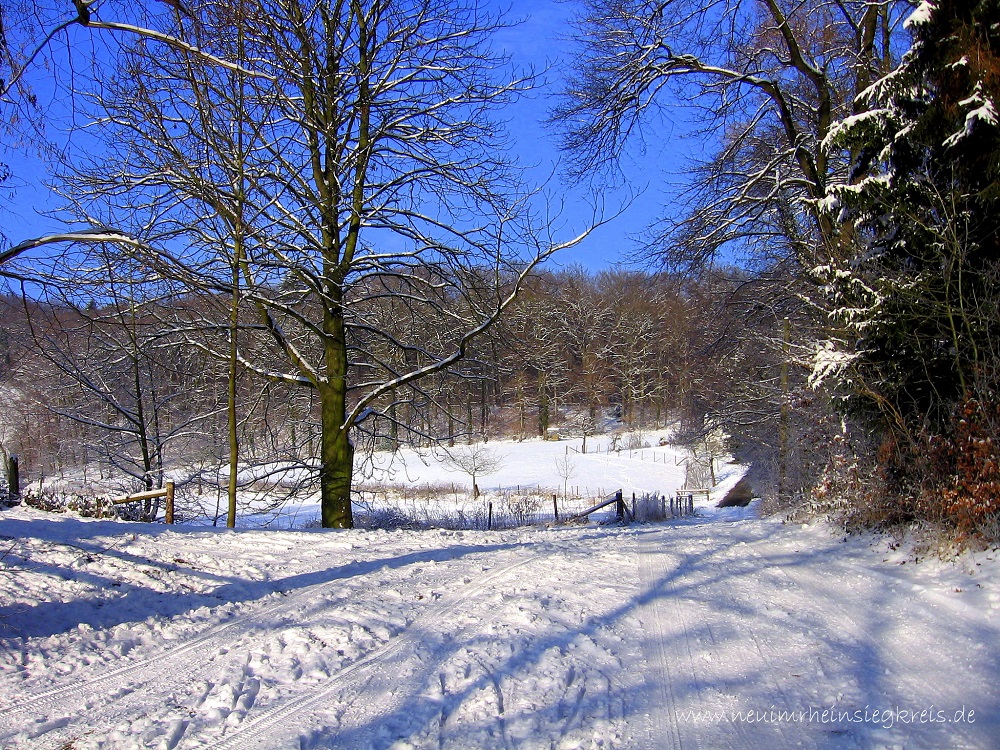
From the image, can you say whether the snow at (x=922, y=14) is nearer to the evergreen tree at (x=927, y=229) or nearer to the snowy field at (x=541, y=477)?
the evergreen tree at (x=927, y=229)

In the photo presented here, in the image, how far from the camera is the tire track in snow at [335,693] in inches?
129

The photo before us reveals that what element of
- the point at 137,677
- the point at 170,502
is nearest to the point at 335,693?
the point at 137,677

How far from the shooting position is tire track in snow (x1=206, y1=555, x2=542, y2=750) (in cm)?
327

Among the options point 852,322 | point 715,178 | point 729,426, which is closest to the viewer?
point 852,322

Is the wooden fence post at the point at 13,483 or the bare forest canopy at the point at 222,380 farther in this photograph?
the wooden fence post at the point at 13,483

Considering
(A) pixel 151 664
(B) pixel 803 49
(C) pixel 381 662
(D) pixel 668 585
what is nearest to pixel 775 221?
(B) pixel 803 49

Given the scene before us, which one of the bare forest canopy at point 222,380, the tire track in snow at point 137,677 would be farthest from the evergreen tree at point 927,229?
the tire track in snow at point 137,677

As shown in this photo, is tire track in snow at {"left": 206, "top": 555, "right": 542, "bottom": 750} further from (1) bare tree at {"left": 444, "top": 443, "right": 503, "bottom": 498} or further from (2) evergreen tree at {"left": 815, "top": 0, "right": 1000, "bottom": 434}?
(1) bare tree at {"left": 444, "top": 443, "right": 503, "bottom": 498}

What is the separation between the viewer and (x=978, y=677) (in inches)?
162

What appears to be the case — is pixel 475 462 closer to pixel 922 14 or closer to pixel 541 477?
pixel 541 477

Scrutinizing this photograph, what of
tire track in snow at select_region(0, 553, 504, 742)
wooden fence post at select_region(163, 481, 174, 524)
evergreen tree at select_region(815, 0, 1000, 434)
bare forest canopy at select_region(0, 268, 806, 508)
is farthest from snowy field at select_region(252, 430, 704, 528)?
tire track in snow at select_region(0, 553, 504, 742)

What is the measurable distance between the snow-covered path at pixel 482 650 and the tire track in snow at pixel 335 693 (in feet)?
0.06

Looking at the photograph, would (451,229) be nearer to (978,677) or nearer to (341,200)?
(341,200)

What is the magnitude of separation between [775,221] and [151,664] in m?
13.1
